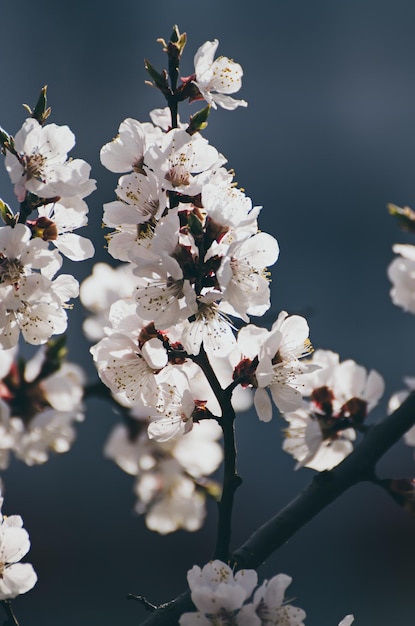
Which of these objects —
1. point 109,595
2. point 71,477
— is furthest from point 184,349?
point 71,477

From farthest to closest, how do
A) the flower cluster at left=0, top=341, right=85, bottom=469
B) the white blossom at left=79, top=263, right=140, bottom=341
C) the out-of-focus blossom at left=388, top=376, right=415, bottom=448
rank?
1. the white blossom at left=79, top=263, right=140, bottom=341
2. the flower cluster at left=0, top=341, right=85, bottom=469
3. the out-of-focus blossom at left=388, top=376, right=415, bottom=448

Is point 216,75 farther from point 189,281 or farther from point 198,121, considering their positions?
point 189,281

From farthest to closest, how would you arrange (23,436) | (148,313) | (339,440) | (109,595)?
(109,595), (23,436), (339,440), (148,313)

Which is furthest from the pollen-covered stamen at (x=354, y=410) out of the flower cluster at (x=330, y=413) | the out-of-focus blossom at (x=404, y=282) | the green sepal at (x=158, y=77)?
the green sepal at (x=158, y=77)

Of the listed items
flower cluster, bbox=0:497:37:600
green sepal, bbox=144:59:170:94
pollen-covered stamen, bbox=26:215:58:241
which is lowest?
flower cluster, bbox=0:497:37:600

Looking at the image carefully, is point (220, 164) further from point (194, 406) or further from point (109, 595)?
point (109, 595)

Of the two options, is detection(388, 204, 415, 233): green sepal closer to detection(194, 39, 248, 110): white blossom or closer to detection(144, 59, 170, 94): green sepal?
detection(194, 39, 248, 110): white blossom

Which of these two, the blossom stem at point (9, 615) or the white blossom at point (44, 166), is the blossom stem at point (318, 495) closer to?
the blossom stem at point (9, 615)

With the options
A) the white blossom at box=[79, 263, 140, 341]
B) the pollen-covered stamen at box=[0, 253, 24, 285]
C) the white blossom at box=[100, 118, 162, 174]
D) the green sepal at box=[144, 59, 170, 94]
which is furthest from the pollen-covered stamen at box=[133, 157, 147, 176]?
the white blossom at box=[79, 263, 140, 341]
